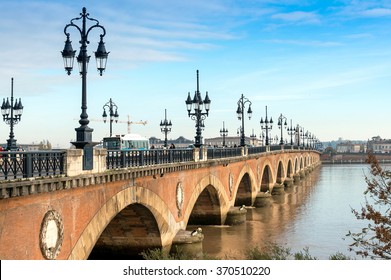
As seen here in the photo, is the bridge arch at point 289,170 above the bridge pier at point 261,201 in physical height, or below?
above

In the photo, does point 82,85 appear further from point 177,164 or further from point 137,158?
point 177,164

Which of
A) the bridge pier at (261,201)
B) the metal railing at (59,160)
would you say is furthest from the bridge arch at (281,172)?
the metal railing at (59,160)

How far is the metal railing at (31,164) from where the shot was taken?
11.9 meters

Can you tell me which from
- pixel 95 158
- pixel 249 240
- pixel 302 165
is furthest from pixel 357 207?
pixel 302 165

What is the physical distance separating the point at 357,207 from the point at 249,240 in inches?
811

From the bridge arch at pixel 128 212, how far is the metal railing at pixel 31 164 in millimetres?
2688

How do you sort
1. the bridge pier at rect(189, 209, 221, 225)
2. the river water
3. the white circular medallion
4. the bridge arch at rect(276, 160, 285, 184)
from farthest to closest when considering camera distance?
the bridge arch at rect(276, 160, 285, 184) → the bridge pier at rect(189, 209, 221, 225) → the river water → the white circular medallion

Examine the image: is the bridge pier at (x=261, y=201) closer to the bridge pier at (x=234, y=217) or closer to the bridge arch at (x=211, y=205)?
the bridge pier at (x=234, y=217)

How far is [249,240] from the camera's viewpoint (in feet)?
107

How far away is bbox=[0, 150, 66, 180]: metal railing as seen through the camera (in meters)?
11.9

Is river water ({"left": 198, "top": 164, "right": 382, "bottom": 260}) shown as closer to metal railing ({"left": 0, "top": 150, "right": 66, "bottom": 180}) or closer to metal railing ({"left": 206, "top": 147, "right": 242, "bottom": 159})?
metal railing ({"left": 206, "top": 147, "right": 242, "bottom": 159})

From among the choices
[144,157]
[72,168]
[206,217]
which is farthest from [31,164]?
[206,217]

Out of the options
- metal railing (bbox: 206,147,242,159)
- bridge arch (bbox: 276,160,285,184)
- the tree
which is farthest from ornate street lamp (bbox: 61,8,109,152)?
bridge arch (bbox: 276,160,285,184)

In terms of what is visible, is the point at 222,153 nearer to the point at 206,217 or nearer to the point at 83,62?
the point at 206,217
